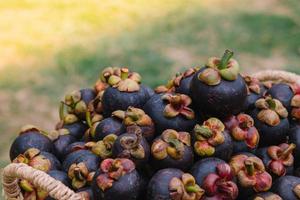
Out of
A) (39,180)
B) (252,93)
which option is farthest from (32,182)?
(252,93)

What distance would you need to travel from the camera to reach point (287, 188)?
4.99 feet

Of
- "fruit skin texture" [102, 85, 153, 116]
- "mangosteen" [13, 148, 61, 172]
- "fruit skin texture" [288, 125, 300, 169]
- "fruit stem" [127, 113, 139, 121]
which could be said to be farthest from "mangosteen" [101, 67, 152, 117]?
"fruit skin texture" [288, 125, 300, 169]

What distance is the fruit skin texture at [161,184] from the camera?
140 cm

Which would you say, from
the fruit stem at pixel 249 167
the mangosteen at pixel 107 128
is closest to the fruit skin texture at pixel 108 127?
the mangosteen at pixel 107 128

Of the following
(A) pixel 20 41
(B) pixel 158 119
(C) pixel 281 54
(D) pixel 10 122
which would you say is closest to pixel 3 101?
(D) pixel 10 122

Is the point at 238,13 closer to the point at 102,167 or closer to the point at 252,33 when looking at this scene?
the point at 252,33

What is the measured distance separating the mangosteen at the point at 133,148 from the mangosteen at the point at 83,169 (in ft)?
0.30

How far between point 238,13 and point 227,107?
10.9ft

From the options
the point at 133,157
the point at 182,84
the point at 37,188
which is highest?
the point at 182,84

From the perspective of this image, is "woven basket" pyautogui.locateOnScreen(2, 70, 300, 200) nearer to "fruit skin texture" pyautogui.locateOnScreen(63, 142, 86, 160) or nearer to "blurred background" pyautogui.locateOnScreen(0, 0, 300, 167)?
"fruit skin texture" pyautogui.locateOnScreen(63, 142, 86, 160)

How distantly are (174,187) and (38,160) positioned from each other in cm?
40

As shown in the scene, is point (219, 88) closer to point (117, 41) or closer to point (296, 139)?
point (296, 139)

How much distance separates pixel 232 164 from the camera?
151cm

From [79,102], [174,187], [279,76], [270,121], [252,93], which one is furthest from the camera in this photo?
[279,76]
